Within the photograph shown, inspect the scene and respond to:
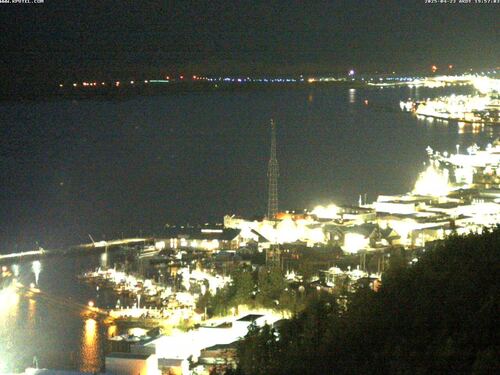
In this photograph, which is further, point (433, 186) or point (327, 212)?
point (433, 186)

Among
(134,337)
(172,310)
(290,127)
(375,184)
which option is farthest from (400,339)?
(290,127)

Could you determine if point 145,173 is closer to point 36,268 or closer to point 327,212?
point 327,212

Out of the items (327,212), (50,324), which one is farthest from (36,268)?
(327,212)

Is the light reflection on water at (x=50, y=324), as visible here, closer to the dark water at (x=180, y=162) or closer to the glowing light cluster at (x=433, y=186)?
the dark water at (x=180, y=162)

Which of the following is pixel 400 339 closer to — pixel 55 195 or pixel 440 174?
pixel 55 195

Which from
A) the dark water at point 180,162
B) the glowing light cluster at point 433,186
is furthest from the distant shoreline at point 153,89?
the glowing light cluster at point 433,186

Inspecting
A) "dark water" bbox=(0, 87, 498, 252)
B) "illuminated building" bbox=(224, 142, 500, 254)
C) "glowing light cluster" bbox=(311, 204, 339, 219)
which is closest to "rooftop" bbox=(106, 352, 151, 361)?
"illuminated building" bbox=(224, 142, 500, 254)
